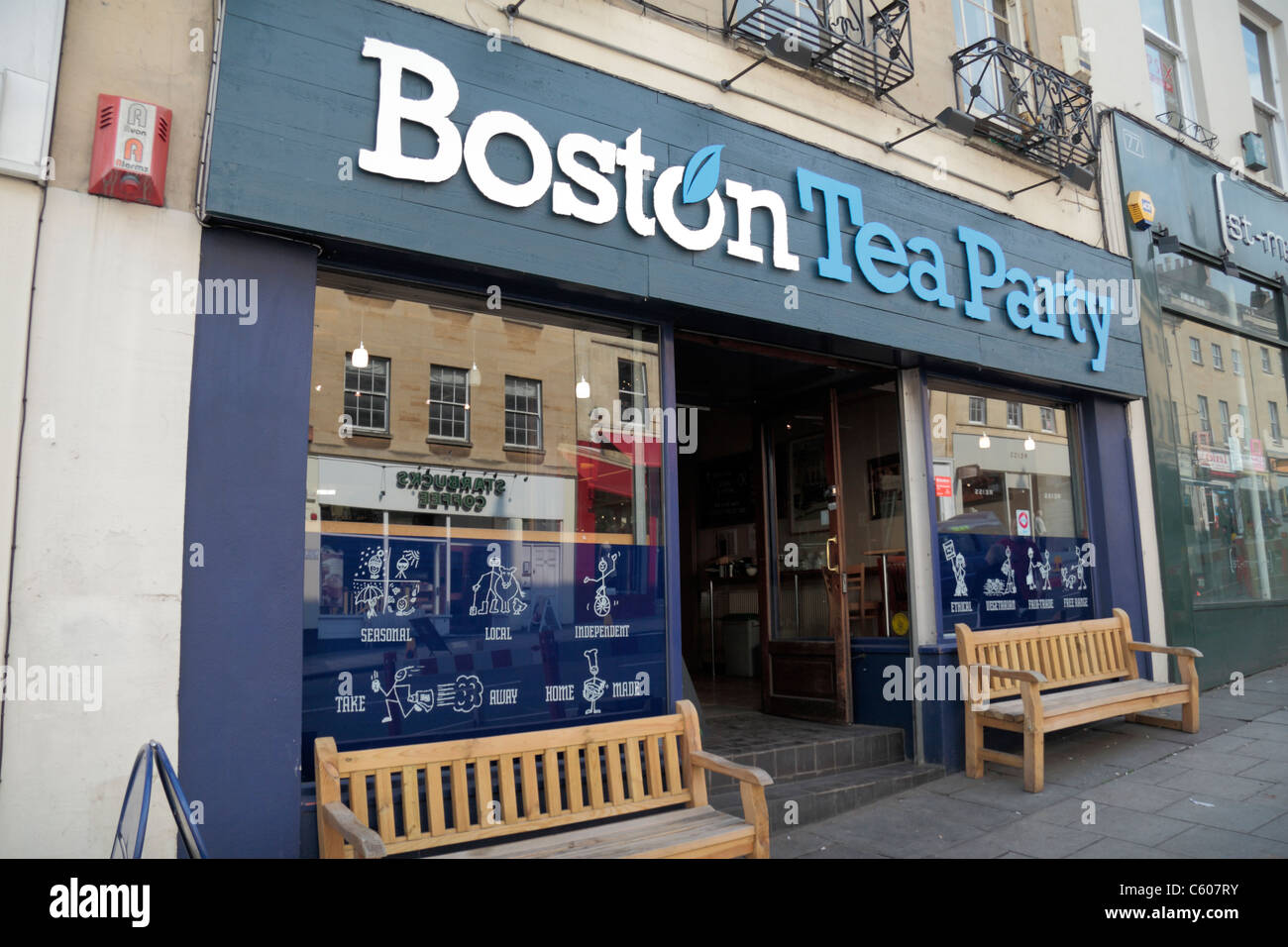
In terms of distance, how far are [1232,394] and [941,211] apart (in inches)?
215

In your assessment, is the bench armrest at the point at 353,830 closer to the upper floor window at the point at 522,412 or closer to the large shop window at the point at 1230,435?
the upper floor window at the point at 522,412

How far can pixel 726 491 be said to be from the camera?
10.9m

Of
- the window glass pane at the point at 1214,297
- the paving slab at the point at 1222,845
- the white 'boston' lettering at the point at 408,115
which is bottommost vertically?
the paving slab at the point at 1222,845

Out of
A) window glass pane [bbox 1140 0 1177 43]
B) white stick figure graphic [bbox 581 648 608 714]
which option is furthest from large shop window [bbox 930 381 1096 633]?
window glass pane [bbox 1140 0 1177 43]

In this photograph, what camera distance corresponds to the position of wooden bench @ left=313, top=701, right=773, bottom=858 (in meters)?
3.60

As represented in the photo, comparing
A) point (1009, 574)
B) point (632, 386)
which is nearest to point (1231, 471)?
point (1009, 574)

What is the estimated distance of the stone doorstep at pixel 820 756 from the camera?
5.88 meters

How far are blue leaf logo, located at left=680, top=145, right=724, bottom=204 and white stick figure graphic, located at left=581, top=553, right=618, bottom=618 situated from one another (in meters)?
2.31

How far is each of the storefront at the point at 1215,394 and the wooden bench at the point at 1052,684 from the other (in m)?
1.54

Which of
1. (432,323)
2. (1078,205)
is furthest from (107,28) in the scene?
(1078,205)

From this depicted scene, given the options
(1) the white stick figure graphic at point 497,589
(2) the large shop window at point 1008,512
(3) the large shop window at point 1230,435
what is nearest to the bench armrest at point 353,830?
(1) the white stick figure graphic at point 497,589

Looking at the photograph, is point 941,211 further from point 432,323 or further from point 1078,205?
point 432,323

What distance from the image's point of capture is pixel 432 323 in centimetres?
489
